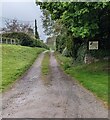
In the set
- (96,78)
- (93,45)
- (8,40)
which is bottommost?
(96,78)

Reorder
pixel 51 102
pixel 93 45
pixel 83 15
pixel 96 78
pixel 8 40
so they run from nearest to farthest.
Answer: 1. pixel 51 102
2. pixel 96 78
3. pixel 83 15
4. pixel 93 45
5. pixel 8 40

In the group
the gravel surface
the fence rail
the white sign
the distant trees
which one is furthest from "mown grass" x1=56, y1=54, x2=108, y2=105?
the fence rail

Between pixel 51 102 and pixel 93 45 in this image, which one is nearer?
pixel 51 102

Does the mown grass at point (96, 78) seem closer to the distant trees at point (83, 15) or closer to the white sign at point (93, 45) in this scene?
the white sign at point (93, 45)

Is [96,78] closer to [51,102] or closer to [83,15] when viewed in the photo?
[83,15]

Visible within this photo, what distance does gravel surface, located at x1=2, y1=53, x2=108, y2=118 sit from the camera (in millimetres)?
10984

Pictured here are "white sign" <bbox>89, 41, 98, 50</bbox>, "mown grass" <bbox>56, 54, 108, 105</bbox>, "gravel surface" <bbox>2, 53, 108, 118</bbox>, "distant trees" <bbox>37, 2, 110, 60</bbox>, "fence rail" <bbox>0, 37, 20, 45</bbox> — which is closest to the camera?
"gravel surface" <bbox>2, 53, 108, 118</bbox>

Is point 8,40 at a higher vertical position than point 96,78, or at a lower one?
higher

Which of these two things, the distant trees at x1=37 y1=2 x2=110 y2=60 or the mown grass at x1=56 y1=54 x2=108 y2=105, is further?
the distant trees at x1=37 y1=2 x2=110 y2=60

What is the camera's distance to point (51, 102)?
42.0ft

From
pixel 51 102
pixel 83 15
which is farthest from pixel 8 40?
pixel 51 102

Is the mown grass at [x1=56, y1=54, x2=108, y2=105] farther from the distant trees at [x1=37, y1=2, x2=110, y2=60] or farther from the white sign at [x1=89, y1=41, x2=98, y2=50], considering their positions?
the distant trees at [x1=37, y1=2, x2=110, y2=60]

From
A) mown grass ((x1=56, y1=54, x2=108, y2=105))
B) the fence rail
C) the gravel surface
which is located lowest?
the gravel surface

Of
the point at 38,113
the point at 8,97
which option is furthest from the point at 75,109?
the point at 8,97
